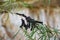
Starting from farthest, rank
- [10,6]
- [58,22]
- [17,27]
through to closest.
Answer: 1. [58,22]
2. [17,27]
3. [10,6]

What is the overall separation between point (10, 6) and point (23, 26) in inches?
5.5

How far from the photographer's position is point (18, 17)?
120 cm

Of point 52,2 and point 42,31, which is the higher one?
point 52,2

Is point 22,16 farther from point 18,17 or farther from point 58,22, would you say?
point 58,22

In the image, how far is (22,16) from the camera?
1.19 m

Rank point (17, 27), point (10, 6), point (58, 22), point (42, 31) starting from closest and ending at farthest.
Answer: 1. point (42, 31)
2. point (10, 6)
3. point (17, 27)
4. point (58, 22)

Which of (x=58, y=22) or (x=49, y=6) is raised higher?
(x=49, y=6)

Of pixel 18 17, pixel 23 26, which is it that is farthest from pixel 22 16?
pixel 23 26

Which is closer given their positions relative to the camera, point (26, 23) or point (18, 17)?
point (26, 23)

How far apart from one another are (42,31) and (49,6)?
1.48 ft

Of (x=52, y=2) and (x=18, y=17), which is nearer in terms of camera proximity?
(x=18, y=17)

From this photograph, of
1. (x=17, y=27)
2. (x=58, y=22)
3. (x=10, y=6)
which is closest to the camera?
(x=10, y=6)

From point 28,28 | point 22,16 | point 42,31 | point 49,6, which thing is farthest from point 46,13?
point 42,31

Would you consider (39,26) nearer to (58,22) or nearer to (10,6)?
(10,6)
